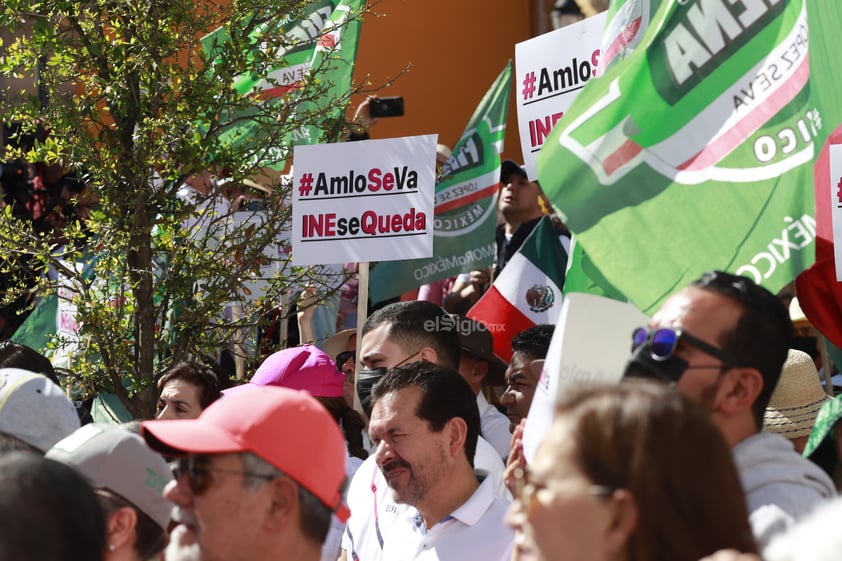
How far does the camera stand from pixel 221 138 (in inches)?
305

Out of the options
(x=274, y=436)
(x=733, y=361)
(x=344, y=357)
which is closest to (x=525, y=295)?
(x=344, y=357)

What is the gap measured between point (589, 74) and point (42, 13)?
2.82 metres

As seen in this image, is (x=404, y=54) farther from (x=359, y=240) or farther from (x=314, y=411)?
(x=314, y=411)

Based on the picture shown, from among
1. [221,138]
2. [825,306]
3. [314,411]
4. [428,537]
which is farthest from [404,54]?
[314,411]

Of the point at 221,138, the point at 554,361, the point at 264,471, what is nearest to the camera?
the point at 264,471

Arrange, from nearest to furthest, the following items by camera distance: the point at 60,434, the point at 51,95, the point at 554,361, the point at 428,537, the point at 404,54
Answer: the point at 554,361, the point at 60,434, the point at 428,537, the point at 51,95, the point at 404,54

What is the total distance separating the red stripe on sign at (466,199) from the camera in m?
8.16

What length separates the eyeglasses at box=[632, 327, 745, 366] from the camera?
3.05 metres

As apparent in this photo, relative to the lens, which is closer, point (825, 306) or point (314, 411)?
point (314, 411)

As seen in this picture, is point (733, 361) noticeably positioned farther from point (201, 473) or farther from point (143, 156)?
point (143, 156)

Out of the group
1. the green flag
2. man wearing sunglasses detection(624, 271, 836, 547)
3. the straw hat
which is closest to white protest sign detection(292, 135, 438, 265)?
the green flag

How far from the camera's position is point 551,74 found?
7.21 metres

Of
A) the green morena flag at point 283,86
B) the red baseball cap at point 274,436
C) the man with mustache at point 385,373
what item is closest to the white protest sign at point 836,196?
the man with mustache at point 385,373

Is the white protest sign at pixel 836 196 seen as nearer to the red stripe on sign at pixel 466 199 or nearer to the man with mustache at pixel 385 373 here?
the man with mustache at pixel 385 373
